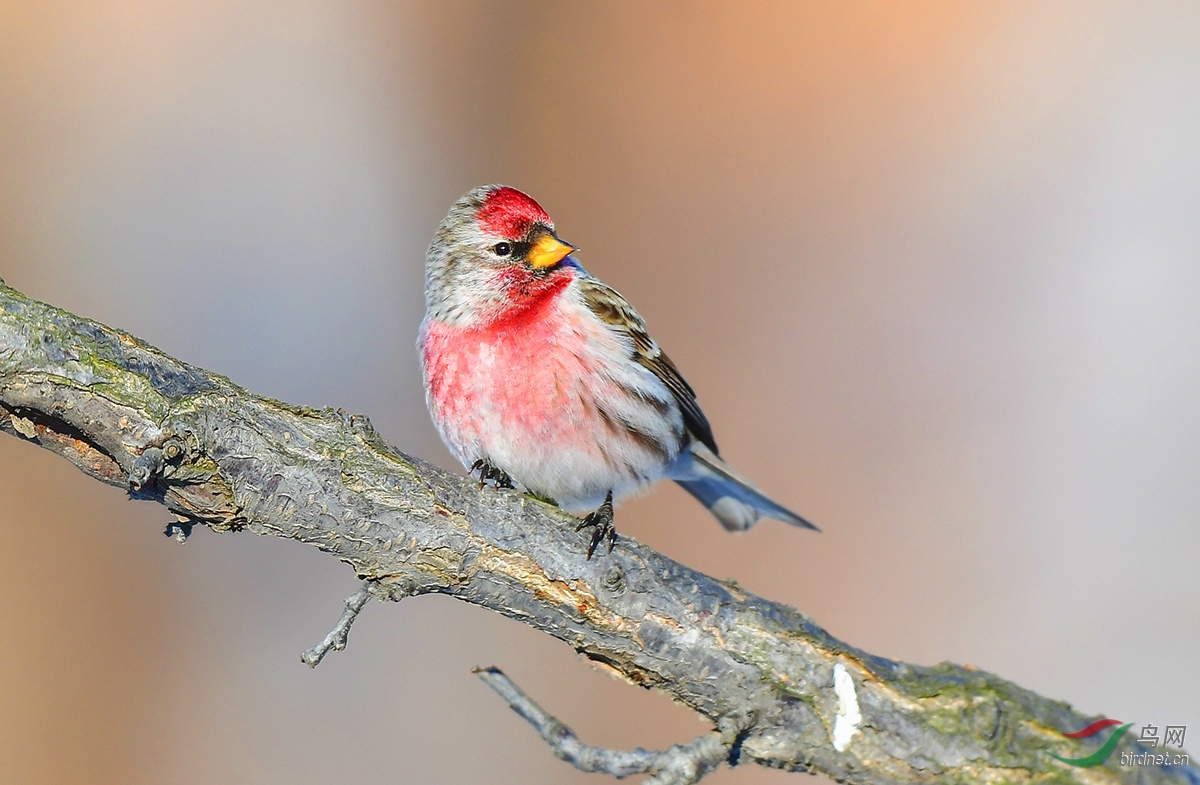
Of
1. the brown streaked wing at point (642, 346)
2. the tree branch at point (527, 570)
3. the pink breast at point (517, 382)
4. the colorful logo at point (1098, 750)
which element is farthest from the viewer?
the brown streaked wing at point (642, 346)

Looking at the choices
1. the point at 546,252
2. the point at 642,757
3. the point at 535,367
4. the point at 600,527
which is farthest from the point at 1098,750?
the point at 546,252

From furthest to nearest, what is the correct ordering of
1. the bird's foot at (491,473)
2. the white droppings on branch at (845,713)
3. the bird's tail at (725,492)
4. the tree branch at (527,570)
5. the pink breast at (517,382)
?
the bird's tail at (725,492) < the bird's foot at (491,473) < the pink breast at (517,382) < the white droppings on branch at (845,713) < the tree branch at (527,570)

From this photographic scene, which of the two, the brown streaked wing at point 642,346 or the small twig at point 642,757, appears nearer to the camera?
the small twig at point 642,757

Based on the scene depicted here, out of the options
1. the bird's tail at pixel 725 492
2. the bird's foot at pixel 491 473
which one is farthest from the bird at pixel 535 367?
the bird's tail at pixel 725 492

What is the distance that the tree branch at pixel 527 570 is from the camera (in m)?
1.90

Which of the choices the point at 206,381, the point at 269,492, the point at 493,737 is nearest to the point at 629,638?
the point at 269,492

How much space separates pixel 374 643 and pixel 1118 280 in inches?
179

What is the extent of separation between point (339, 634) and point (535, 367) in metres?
1.09

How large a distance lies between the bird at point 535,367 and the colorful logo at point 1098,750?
4.17ft

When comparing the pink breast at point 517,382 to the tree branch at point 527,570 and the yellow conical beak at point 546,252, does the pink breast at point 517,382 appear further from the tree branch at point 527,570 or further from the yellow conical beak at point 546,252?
the tree branch at point 527,570

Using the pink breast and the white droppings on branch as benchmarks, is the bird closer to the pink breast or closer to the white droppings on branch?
the pink breast

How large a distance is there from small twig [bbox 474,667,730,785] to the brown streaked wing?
142 centimetres

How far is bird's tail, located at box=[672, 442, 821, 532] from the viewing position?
3445 mm

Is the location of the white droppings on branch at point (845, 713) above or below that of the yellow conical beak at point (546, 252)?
below
